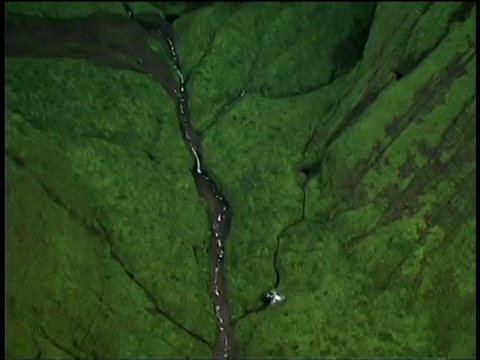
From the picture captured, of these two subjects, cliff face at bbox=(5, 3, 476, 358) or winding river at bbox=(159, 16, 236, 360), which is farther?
winding river at bbox=(159, 16, 236, 360)

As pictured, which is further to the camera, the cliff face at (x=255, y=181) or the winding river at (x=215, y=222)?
the winding river at (x=215, y=222)

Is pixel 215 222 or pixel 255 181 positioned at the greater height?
pixel 255 181

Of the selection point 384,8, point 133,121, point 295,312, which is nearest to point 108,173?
point 133,121

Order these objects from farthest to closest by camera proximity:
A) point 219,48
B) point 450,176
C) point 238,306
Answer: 1. point 219,48
2. point 238,306
3. point 450,176

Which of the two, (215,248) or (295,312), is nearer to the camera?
(295,312)

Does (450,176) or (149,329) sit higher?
(450,176)

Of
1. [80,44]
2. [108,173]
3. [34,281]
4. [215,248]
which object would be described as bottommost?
[34,281]

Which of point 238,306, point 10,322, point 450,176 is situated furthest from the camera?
point 238,306

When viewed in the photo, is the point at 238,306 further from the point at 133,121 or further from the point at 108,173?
the point at 133,121
